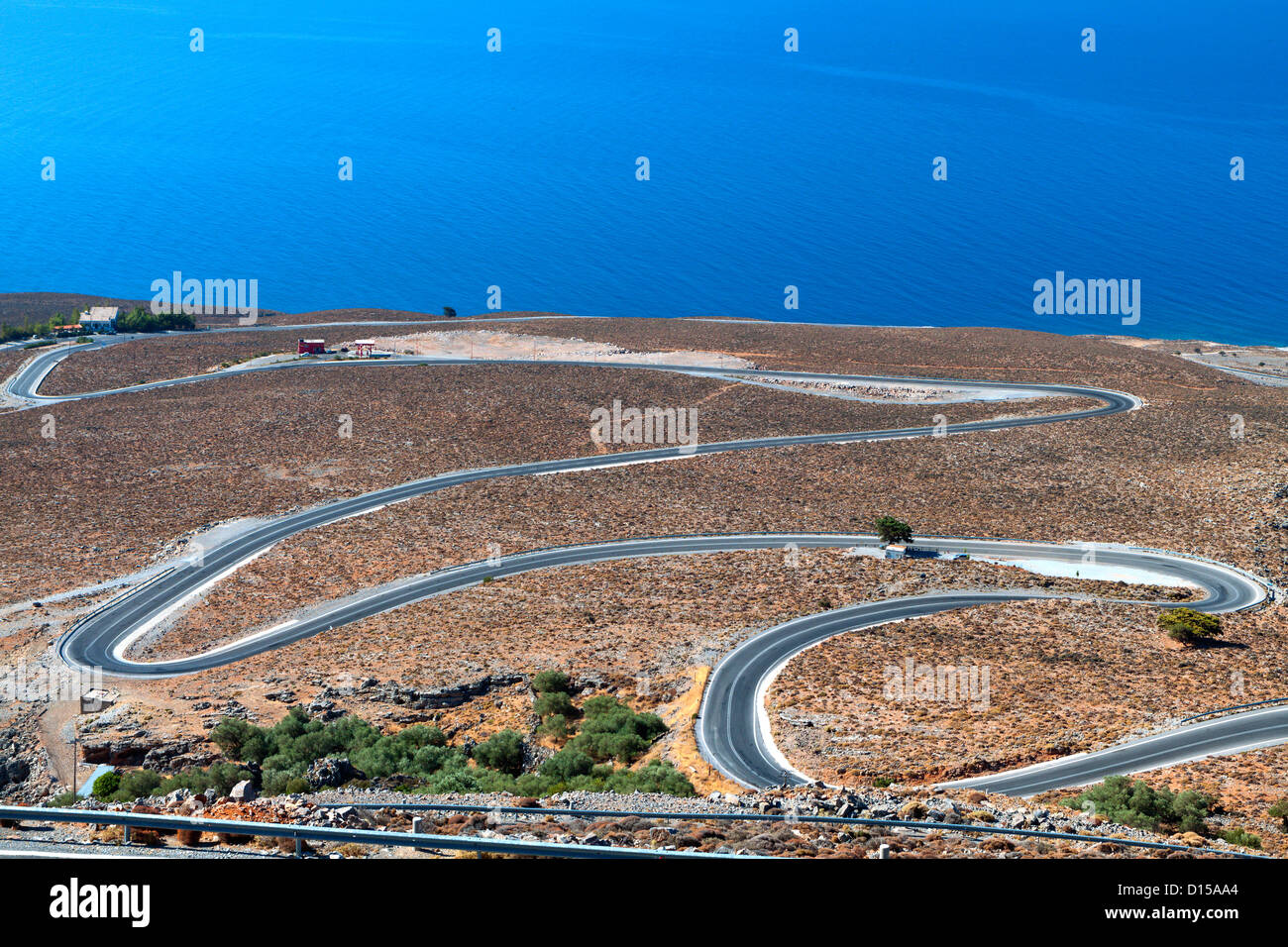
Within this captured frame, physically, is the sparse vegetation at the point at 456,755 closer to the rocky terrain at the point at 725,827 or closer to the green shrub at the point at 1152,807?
the rocky terrain at the point at 725,827

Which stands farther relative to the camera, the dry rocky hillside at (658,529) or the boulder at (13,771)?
the dry rocky hillside at (658,529)

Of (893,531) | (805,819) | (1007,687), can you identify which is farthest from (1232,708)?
(805,819)

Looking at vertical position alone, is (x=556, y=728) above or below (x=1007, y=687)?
below

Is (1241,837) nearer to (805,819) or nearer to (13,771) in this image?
(805,819)

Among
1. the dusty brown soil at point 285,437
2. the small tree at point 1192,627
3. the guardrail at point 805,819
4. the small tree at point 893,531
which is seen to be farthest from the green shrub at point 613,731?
the dusty brown soil at point 285,437

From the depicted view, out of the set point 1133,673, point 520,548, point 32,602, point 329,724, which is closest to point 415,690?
point 329,724

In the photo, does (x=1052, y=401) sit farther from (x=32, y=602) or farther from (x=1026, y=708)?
(x=32, y=602)
